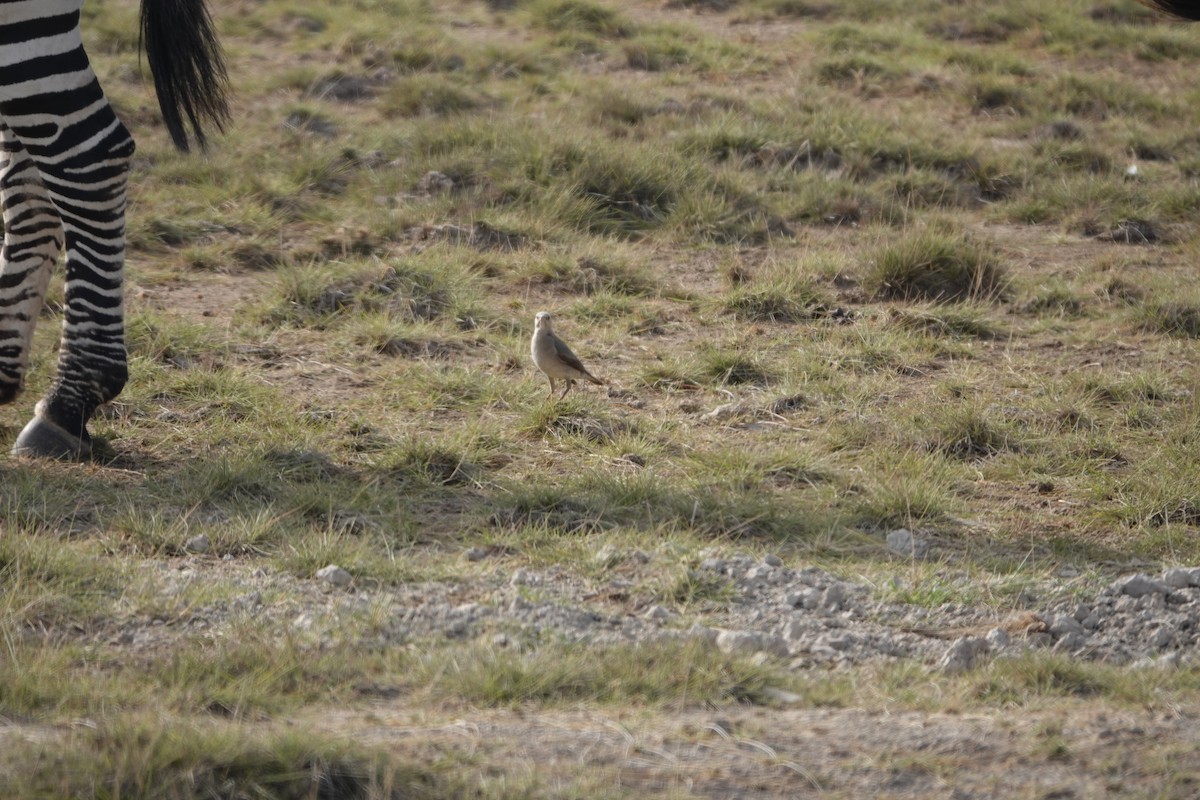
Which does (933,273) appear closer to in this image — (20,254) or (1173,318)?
(1173,318)

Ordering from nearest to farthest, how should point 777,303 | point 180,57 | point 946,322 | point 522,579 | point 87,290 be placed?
point 522,579, point 87,290, point 180,57, point 946,322, point 777,303

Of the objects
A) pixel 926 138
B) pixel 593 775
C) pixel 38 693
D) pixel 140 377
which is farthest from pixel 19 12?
pixel 926 138

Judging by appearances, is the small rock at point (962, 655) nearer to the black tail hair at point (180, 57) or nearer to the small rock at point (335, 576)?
the small rock at point (335, 576)

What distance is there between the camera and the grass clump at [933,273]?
7980 mm

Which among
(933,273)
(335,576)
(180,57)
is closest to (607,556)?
(335,576)

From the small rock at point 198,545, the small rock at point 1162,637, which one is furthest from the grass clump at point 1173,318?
the small rock at point 198,545

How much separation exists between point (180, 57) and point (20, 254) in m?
1.05

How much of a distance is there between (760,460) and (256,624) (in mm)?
2295

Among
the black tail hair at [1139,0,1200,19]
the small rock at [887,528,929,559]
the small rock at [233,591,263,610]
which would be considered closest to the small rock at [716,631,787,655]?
the small rock at [887,528,929,559]

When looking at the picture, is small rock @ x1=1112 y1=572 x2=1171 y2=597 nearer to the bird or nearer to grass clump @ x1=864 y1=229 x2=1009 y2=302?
the bird

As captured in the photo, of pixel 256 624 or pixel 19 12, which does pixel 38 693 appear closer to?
pixel 256 624

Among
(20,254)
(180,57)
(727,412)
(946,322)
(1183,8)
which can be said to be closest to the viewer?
(1183,8)

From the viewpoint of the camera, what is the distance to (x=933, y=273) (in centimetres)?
801

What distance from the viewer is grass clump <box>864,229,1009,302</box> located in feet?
26.2
